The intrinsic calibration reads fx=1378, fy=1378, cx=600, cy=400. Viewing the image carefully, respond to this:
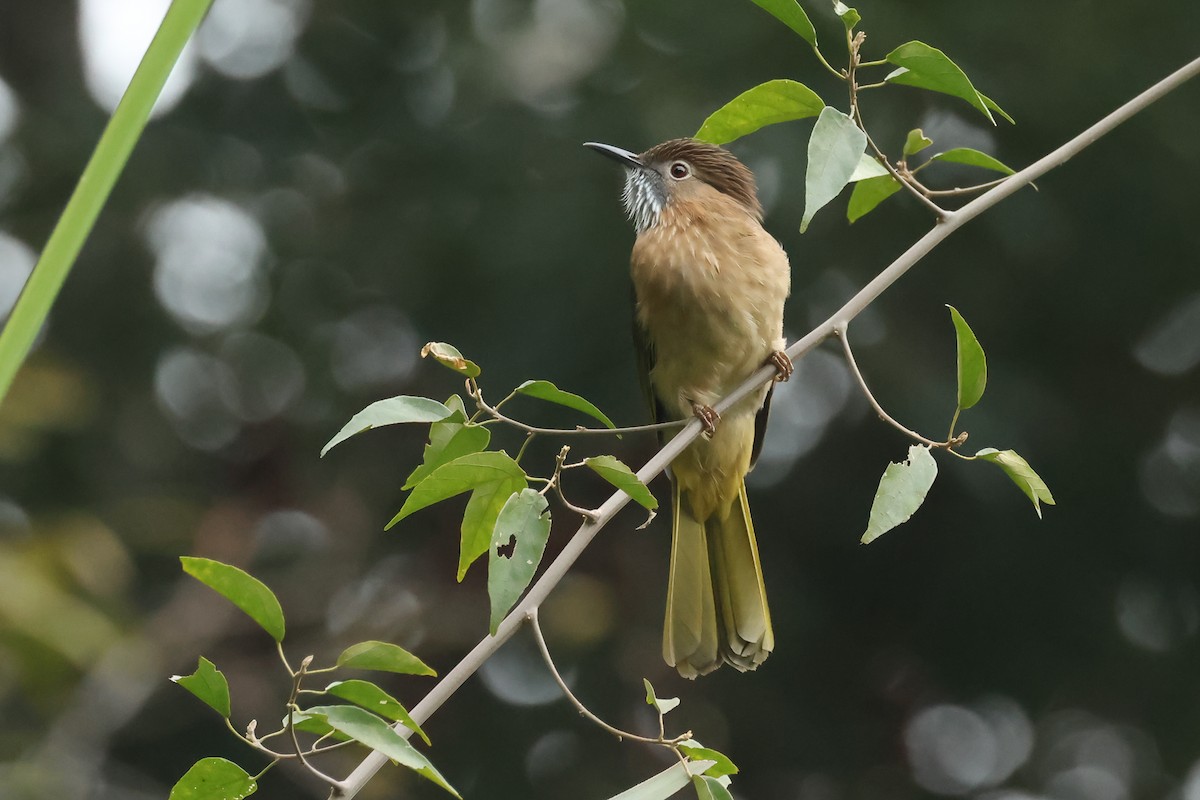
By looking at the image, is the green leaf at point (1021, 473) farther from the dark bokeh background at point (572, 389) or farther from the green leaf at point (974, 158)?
the dark bokeh background at point (572, 389)

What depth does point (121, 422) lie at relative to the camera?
6223 mm

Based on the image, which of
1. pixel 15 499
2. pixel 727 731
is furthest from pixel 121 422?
pixel 727 731

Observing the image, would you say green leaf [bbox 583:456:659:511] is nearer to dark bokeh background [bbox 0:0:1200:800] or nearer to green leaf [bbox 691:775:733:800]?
green leaf [bbox 691:775:733:800]

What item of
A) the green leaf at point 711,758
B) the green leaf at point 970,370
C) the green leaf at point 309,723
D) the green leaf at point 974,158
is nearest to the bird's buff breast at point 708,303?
the green leaf at point 974,158

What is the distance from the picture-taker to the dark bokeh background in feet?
16.2

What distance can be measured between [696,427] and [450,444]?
56 cm

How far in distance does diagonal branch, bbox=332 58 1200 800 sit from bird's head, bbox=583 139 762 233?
1.74 meters

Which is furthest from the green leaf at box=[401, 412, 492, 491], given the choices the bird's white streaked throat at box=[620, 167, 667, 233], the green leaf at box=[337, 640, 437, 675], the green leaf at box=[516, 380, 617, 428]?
the bird's white streaked throat at box=[620, 167, 667, 233]

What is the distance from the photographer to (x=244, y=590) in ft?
5.21

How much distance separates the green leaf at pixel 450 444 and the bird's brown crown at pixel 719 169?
2.24 metres

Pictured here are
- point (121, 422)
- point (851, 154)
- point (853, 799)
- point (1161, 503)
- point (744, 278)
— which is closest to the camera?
point (851, 154)

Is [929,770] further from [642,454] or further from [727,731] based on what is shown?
[642,454]

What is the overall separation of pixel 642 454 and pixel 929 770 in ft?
6.40

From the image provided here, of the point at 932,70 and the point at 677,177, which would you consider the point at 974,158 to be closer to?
the point at 932,70
